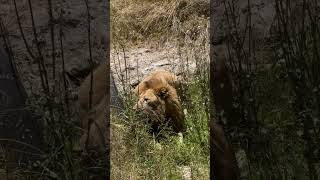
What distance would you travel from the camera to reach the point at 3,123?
3625 mm

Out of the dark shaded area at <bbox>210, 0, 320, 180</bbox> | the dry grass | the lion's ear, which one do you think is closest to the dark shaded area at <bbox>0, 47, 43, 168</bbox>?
the dark shaded area at <bbox>210, 0, 320, 180</bbox>

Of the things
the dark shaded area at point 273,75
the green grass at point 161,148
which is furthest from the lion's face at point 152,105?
the dark shaded area at point 273,75

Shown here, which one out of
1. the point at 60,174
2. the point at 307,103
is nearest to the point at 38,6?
the point at 60,174

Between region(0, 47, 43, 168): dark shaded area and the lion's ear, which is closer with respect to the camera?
region(0, 47, 43, 168): dark shaded area

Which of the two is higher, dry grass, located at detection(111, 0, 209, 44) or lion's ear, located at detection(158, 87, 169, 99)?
dry grass, located at detection(111, 0, 209, 44)

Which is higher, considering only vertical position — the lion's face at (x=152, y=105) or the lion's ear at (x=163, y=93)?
the lion's ear at (x=163, y=93)

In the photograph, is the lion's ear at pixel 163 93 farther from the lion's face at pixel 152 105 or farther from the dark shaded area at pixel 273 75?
the dark shaded area at pixel 273 75

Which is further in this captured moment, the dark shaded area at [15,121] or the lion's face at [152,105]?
the lion's face at [152,105]

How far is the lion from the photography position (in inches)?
225

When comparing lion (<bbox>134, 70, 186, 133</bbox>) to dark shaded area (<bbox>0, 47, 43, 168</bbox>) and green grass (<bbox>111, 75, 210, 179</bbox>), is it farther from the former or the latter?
dark shaded area (<bbox>0, 47, 43, 168</bbox>)

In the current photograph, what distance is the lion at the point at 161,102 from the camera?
571cm

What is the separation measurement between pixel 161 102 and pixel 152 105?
10cm

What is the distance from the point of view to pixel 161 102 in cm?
578

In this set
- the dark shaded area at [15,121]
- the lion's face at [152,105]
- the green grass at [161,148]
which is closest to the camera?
the dark shaded area at [15,121]
